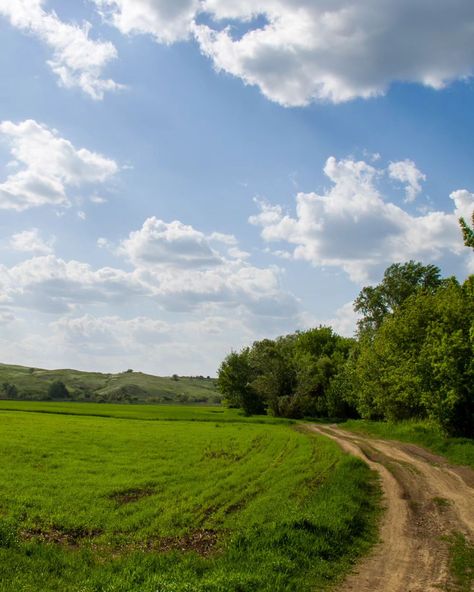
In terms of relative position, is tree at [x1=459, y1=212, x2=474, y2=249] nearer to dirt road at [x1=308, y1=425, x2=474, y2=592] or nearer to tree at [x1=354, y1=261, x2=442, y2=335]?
dirt road at [x1=308, y1=425, x2=474, y2=592]

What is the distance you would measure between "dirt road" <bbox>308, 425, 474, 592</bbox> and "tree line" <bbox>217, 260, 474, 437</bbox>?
23.5ft

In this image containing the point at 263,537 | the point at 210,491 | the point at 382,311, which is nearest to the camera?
the point at 263,537

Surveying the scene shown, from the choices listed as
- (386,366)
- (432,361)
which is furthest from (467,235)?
(386,366)

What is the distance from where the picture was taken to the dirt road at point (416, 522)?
1219 centimetres

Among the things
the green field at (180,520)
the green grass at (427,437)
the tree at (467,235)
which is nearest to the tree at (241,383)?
the green grass at (427,437)

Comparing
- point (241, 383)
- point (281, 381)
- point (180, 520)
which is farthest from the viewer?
point (241, 383)

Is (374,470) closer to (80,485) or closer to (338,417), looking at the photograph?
(80,485)

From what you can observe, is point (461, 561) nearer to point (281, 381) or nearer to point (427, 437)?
point (427, 437)

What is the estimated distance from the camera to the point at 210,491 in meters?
21.9

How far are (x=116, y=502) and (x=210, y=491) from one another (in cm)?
404

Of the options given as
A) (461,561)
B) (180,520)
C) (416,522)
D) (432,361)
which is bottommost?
(180,520)

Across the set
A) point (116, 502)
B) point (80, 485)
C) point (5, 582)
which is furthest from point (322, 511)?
point (80, 485)

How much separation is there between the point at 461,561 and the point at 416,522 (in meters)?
4.13

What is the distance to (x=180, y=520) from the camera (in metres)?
17.5
